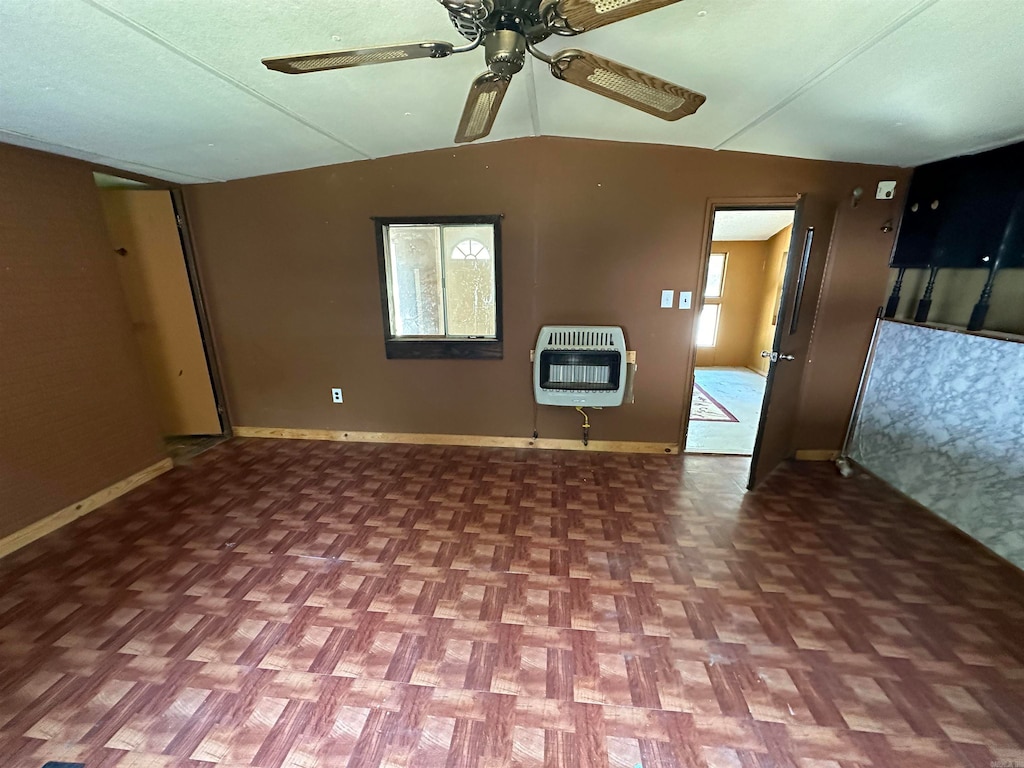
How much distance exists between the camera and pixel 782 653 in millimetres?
1583

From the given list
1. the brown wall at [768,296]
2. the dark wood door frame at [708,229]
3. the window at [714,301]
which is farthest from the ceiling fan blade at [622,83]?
the window at [714,301]

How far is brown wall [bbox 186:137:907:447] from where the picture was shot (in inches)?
111

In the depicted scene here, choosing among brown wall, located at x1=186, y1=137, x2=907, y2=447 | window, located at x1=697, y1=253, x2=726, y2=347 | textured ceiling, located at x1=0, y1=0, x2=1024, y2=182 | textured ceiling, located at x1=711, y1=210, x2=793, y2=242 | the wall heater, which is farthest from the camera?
window, located at x1=697, y1=253, x2=726, y2=347

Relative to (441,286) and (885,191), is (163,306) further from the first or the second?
(885,191)

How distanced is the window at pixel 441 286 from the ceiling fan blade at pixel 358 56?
182 centimetres

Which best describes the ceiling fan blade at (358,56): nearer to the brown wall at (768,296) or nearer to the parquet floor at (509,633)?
the parquet floor at (509,633)

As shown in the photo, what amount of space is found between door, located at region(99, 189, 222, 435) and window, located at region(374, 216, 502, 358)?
5.29 feet


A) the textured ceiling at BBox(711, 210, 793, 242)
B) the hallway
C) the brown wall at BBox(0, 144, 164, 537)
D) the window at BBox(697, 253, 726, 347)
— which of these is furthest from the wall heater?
the window at BBox(697, 253, 726, 347)

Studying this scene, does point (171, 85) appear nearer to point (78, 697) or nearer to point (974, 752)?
point (78, 697)

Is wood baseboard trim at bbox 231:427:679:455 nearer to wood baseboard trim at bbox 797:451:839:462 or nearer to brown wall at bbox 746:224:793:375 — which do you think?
wood baseboard trim at bbox 797:451:839:462

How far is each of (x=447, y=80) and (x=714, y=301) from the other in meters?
5.58

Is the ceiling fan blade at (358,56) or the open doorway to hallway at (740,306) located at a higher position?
the ceiling fan blade at (358,56)

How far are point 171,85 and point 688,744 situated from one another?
301cm

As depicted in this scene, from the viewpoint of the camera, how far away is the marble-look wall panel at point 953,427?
2082 millimetres
